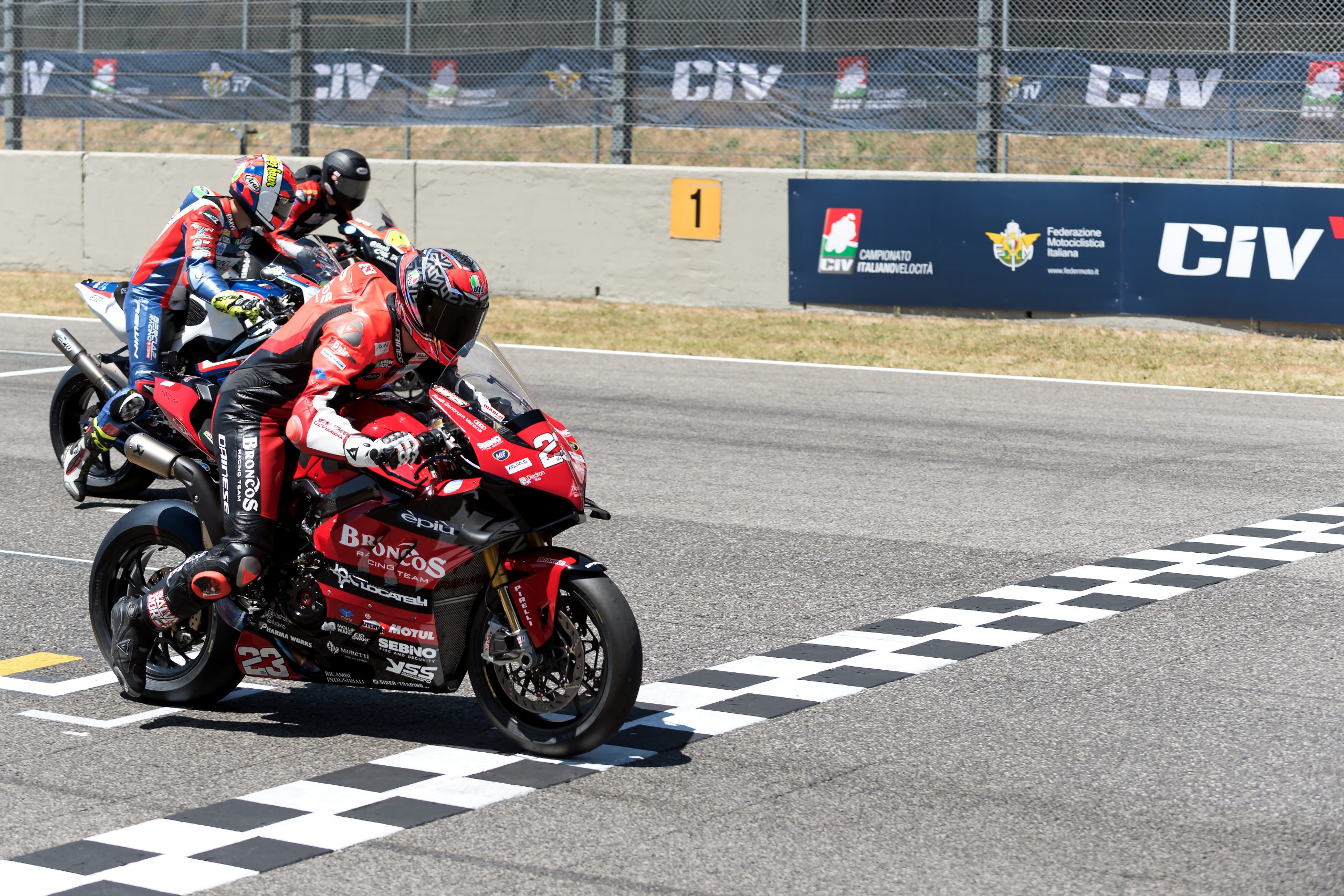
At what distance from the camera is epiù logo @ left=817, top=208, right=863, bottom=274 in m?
21.3

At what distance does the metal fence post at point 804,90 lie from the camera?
22.1m

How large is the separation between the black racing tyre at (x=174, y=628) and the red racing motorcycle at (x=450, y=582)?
0.03 feet

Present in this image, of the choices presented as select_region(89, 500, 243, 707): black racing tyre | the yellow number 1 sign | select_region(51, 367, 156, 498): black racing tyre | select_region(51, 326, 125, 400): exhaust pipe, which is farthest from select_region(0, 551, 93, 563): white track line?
the yellow number 1 sign

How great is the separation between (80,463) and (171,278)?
128 cm

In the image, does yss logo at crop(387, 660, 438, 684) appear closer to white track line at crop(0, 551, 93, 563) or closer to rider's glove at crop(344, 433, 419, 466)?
rider's glove at crop(344, 433, 419, 466)

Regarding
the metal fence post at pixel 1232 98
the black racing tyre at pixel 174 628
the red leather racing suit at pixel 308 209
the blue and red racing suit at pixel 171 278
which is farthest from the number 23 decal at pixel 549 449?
the metal fence post at pixel 1232 98

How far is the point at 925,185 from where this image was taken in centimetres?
2062

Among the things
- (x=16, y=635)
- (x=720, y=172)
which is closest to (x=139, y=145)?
(x=720, y=172)

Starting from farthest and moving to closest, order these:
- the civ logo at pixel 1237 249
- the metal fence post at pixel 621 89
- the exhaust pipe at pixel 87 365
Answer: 1. the metal fence post at pixel 621 89
2. the civ logo at pixel 1237 249
3. the exhaust pipe at pixel 87 365

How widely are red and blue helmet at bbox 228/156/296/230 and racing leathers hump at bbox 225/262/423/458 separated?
4335 millimetres

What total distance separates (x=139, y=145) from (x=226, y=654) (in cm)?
2146

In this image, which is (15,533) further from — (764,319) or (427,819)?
(764,319)

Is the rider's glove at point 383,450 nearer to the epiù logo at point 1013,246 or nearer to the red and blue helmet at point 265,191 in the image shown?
the red and blue helmet at point 265,191

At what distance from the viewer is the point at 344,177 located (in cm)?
1121
